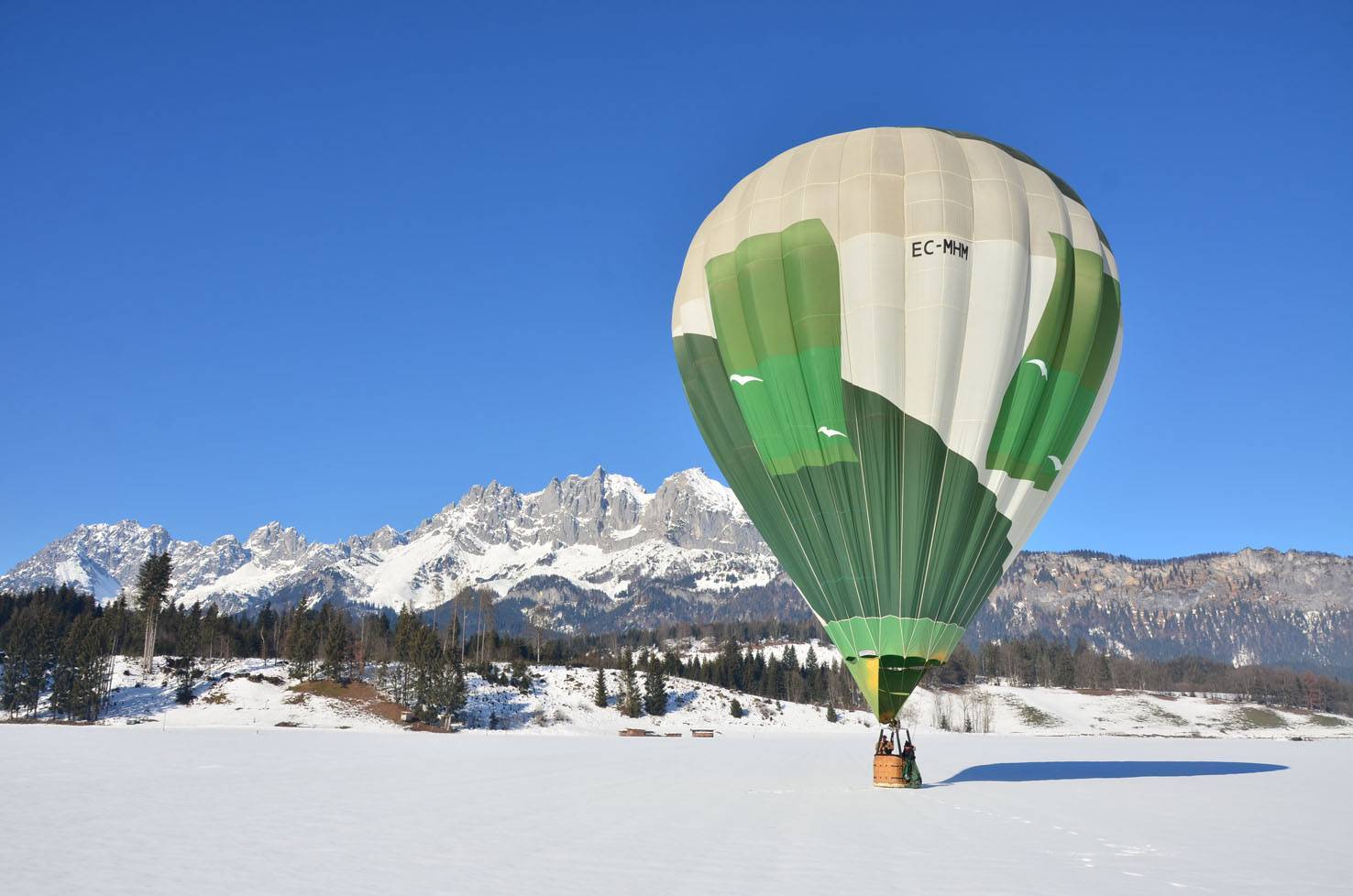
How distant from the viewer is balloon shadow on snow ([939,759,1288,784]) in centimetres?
3241

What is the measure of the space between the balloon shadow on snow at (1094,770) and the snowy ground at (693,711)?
156ft

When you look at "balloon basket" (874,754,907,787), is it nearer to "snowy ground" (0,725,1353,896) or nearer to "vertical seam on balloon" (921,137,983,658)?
"snowy ground" (0,725,1353,896)

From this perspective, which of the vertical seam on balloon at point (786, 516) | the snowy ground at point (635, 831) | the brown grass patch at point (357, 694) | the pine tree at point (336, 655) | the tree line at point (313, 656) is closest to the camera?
the snowy ground at point (635, 831)

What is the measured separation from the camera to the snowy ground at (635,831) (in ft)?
40.7

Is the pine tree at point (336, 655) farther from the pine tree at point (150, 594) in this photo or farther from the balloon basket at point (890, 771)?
the balloon basket at point (890, 771)

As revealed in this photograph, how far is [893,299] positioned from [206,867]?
1817cm

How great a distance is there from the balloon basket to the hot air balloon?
269cm

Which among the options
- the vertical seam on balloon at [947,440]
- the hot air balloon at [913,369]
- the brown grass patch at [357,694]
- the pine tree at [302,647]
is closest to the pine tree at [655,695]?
the brown grass patch at [357,694]

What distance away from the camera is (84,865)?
503 inches

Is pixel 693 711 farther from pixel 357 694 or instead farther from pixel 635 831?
pixel 635 831

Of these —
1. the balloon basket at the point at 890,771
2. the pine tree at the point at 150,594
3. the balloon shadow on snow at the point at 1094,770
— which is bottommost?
the balloon shadow on snow at the point at 1094,770

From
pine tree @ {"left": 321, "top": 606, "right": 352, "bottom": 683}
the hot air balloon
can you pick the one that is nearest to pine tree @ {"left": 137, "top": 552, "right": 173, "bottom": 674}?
pine tree @ {"left": 321, "top": 606, "right": 352, "bottom": 683}

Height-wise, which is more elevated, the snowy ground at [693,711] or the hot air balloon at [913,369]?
the hot air balloon at [913,369]

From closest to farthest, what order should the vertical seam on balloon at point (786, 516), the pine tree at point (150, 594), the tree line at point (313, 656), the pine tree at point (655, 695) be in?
1. the vertical seam on balloon at point (786, 516)
2. the tree line at point (313, 656)
3. the pine tree at point (150, 594)
4. the pine tree at point (655, 695)
